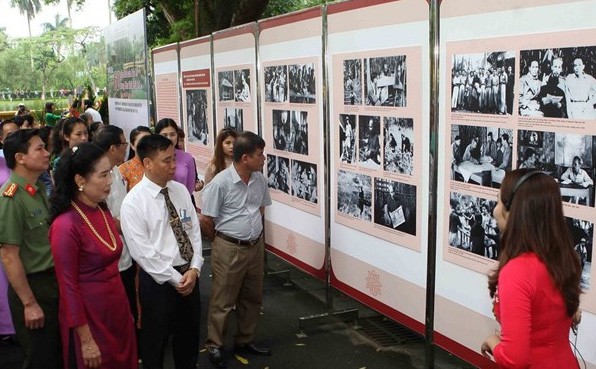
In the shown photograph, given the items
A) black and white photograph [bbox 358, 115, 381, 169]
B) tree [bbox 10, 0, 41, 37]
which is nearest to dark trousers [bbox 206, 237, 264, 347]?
black and white photograph [bbox 358, 115, 381, 169]

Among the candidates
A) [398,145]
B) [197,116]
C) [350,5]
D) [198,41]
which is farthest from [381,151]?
[197,116]

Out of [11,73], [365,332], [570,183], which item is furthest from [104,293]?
[11,73]

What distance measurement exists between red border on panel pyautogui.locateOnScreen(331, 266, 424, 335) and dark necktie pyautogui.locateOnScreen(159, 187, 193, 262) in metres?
1.49

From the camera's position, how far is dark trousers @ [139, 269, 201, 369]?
3.20 meters

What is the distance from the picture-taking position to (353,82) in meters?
4.11

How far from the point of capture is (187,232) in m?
3.35

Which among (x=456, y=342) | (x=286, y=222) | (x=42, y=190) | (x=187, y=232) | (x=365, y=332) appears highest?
(x=42, y=190)

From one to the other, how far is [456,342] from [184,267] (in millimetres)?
1616

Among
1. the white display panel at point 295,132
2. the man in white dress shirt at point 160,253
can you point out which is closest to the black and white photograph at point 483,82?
the white display panel at point 295,132

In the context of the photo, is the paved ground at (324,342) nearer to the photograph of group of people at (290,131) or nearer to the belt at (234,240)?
the belt at (234,240)

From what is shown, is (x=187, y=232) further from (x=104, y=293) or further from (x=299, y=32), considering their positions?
(x=299, y=32)

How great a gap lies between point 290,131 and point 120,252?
8.06 ft

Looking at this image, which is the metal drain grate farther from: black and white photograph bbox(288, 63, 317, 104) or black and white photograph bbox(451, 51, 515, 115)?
black and white photograph bbox(451, 51, 515, 115)

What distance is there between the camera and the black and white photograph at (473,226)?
3.13 m
